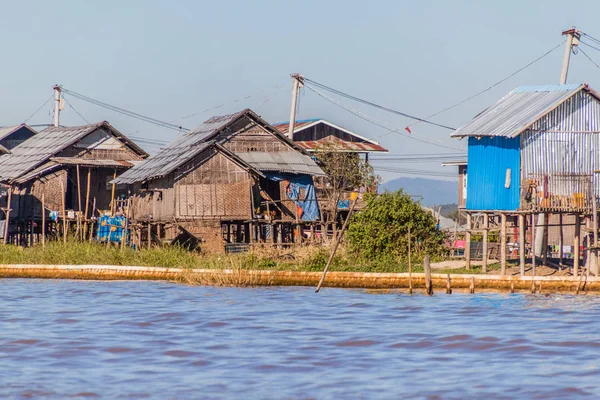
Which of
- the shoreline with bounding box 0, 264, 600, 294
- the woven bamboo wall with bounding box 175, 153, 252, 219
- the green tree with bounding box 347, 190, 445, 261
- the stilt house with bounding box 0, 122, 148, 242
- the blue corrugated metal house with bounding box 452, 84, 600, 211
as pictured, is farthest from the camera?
the stilt house with bounding box 0, 122, 148, 242

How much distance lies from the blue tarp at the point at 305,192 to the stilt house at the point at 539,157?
403 inches

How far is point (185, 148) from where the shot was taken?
37.3 meters

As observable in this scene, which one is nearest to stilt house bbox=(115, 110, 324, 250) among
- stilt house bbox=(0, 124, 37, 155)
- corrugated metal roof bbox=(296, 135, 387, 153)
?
corrugated metal roof bbox=(296, 135, 387, 153)

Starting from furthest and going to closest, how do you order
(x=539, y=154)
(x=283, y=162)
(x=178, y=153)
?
(x=283, y=162), (x=178, y=153), (x=539, y=154)

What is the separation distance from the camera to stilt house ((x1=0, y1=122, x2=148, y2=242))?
39.0m

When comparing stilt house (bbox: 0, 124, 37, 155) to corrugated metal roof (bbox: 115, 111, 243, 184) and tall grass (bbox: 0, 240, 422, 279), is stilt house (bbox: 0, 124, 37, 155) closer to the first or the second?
corrugated metal roof (bbox: 115, 111, 243, 184)

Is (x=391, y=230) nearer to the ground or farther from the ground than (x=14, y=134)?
nearer to the ground

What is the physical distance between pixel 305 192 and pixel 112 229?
7.33 meters

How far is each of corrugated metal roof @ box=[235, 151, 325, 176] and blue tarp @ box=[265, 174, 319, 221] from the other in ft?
1.23

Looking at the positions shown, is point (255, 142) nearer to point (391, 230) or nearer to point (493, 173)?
point (391, 230)

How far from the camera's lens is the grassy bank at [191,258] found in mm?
28500

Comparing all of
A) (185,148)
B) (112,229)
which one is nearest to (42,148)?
(112,229)

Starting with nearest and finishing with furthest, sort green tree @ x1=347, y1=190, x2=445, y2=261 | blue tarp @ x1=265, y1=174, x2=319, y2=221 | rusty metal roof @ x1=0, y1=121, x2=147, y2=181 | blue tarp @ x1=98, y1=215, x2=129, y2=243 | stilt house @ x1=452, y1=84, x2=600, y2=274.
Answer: stilt house @ x1=452, y1=84, x2=600, y2=274 < green tree @ x1=347, y1=190, x2=445, y2=261 < blue tarp @ x1=98, y1=215, x2=129, y2=243 < blue tarp @ x1=265, y1=174, x2=319, y2=221 < rusty metal roof @ x1=0, y1=121, x2=147, y2=181

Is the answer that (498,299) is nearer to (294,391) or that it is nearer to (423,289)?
(423,289)
